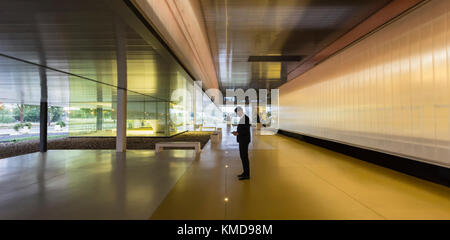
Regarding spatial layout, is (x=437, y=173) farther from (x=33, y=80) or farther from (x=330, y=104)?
(x=33, y=80)

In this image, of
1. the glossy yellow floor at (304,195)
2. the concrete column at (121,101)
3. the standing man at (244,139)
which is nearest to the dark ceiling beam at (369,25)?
the glossy yellow floor at (304,195)

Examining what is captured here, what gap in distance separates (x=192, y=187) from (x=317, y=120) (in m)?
8.38

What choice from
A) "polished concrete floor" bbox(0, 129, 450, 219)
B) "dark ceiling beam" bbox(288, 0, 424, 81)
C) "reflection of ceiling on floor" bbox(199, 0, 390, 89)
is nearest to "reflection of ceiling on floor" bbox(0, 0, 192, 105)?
"reflection of ceiling on floor" bbox(199, 0, 390, 89)

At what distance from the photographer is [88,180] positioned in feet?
15.8

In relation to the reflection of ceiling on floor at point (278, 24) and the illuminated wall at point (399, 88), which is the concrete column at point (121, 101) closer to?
the reflection of ceiling on floor at point (278, 24)

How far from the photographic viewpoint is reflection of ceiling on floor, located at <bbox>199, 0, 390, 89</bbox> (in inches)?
206

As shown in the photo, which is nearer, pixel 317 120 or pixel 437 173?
pixel 437 173

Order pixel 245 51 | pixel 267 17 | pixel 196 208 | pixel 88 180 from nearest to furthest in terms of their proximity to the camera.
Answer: pixel 196 208 < pixel 88 180 < pixel 267 17 < pixel 245 51

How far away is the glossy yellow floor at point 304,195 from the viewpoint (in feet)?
10.1

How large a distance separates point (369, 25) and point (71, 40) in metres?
8.38

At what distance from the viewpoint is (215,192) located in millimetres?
3957

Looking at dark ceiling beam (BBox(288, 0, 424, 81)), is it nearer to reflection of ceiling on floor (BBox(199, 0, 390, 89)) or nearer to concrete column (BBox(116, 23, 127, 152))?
reflection of ceiling on floor (BBox(199, 0, 390, 89))

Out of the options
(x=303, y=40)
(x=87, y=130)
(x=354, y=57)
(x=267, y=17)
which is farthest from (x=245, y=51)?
(x=87, y=130)

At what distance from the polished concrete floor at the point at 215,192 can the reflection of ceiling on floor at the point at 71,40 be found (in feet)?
11.2
